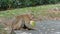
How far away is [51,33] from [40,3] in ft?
30.8

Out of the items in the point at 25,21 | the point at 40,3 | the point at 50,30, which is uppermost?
the point at 25,21

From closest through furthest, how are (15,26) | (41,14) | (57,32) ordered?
(15,26) → (57,32) → (41,14)

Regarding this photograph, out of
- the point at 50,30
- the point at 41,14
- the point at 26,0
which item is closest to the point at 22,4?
the point at 26,0

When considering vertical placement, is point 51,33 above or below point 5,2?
above

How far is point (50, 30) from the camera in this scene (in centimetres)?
801

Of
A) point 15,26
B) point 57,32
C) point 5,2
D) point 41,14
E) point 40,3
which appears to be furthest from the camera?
point 40,3

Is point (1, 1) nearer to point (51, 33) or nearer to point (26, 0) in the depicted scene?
point (26, 0)

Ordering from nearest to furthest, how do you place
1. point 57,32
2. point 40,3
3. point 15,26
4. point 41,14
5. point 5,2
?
point 15,26 < point 57,32 < point 41,14 < point 5,2 < point 40,3

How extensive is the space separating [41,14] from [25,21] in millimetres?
4400

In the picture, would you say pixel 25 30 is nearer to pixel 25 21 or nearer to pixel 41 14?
pixel 25 21

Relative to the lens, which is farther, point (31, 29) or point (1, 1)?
point (1, 1)

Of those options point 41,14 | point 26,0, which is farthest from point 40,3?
point 41,14

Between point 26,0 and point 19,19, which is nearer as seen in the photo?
point 19,19

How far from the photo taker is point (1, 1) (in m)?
15.2
